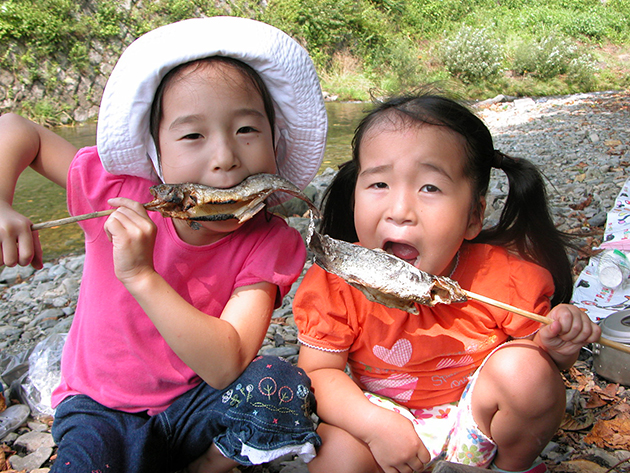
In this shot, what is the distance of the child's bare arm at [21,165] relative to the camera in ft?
4.41

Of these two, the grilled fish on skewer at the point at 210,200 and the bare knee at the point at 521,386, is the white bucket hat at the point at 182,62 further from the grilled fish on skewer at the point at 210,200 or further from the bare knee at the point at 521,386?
the bare knee at the point at 521,386

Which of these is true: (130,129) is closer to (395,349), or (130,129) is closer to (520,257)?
(395,349)

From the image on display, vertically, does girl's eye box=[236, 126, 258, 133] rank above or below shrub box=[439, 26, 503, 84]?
above

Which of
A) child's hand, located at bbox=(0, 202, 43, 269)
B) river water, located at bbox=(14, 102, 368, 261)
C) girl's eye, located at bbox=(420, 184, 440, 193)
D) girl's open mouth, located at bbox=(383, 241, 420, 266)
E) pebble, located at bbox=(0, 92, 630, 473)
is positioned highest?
girl's eye, located at bbox=(420, 184, 440, 193)

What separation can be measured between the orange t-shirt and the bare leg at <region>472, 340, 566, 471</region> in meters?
0.17

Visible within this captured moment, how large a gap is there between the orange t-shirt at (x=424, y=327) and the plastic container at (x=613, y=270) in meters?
1.18

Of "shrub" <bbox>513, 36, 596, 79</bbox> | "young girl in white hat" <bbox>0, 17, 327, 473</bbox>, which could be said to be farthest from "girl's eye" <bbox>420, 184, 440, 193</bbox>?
"shrub" <bbox>513, 36, 596, 79</bbox>

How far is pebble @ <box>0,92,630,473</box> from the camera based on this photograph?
6.35 feet

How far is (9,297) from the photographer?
357 cm

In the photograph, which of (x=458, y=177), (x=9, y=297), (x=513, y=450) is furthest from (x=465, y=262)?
(x=9, y=297)

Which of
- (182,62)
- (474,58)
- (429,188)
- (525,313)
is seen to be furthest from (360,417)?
(474,58)

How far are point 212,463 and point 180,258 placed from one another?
74 centimetres

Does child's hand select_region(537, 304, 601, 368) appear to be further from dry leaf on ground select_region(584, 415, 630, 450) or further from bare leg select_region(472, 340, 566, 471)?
dry leaf on ground select_region(584, 415, 630, 450)

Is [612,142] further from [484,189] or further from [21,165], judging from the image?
[21,165]
